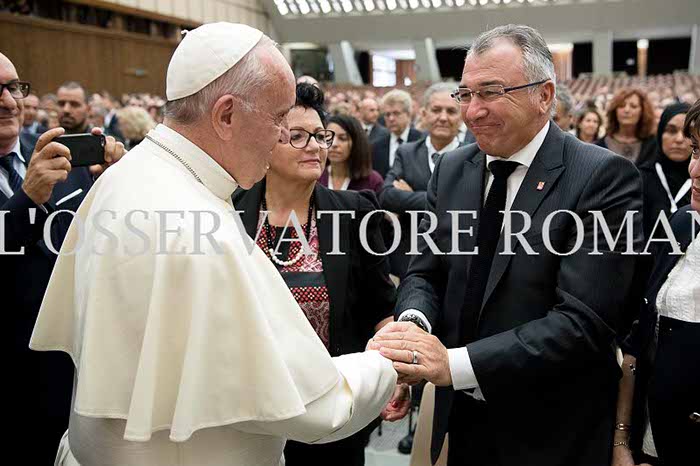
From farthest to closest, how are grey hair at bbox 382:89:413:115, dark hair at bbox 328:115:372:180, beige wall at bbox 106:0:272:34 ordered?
1. beige wall at bbox 106:0:272:34
2. grey hair at bbox 382:89:413:115
3. dark hair at bbox 328:115:372:180

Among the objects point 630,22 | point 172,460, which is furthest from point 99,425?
point 630,22

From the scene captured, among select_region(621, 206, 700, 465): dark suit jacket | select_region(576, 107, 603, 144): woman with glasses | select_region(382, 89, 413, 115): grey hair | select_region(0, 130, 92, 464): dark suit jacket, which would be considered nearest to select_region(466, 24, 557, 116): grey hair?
select_region(621, 206, 700, 465): dark suit jacket

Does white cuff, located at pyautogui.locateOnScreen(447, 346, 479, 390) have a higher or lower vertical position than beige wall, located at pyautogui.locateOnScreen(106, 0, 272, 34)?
lower

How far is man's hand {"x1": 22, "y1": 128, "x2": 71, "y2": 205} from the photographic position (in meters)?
2.29

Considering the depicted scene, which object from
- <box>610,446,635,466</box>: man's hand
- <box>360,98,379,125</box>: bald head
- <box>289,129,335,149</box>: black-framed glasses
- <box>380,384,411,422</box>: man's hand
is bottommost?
<box>610,446,635,466</box>: man's hand

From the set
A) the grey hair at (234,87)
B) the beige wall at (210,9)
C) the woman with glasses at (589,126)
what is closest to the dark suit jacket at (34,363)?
the grey hair at (234,87)

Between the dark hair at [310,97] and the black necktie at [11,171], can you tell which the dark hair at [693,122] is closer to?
the dark hair at [310,97]

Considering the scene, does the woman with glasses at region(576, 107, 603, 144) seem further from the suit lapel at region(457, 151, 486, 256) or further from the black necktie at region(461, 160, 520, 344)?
the black necktie at region(461, 160, 520, 344)

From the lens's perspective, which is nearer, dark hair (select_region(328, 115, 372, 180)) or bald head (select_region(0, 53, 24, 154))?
bald head (select_region(0, 53, 24, 154))

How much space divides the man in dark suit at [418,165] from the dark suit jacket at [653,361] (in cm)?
233

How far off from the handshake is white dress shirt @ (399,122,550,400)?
0.08 ft

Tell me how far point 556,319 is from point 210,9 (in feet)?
85.1

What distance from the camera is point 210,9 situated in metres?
25.5

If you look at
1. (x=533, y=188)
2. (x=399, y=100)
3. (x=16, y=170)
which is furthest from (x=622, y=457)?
(x=399, y=100)
